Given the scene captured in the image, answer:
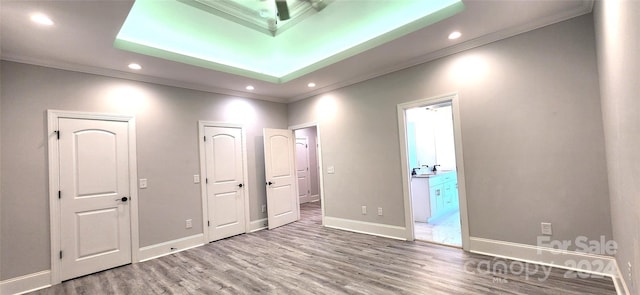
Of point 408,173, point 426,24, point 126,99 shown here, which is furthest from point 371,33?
point 126,99

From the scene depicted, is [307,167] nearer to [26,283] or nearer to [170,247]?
[170,247]

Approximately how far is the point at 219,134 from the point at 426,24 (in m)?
3.54

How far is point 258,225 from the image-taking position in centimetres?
500

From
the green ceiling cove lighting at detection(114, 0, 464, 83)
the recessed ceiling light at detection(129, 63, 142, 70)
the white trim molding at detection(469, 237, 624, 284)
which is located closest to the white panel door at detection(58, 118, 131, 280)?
the recessed ceiling light at detection(129, 63, 142, 70)

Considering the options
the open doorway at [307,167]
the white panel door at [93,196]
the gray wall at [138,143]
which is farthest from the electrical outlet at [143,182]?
the open doorway at [307,167]

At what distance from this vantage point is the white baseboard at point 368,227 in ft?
13.0

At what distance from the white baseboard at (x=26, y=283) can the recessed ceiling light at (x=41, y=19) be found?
2646 millimetres

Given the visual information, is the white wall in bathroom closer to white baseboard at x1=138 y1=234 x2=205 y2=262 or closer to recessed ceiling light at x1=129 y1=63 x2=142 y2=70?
white baseboard at x1=138 y1=234 x2=205 y2=262

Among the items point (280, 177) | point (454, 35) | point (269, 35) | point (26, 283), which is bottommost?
point (26, 283)

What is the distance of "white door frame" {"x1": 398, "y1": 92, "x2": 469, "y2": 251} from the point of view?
3334mm

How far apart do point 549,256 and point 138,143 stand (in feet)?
17.0

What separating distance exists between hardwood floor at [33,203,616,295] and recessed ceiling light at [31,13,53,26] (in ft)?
8.74

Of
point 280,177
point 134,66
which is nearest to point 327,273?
point 280,177

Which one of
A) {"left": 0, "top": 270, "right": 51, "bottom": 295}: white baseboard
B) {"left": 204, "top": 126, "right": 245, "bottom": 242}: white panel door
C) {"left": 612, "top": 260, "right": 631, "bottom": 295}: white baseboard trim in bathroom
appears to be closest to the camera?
{"left": 612, "top": 260, "right": 631, "bottom": 295}: white baseboard trim in bathroom
